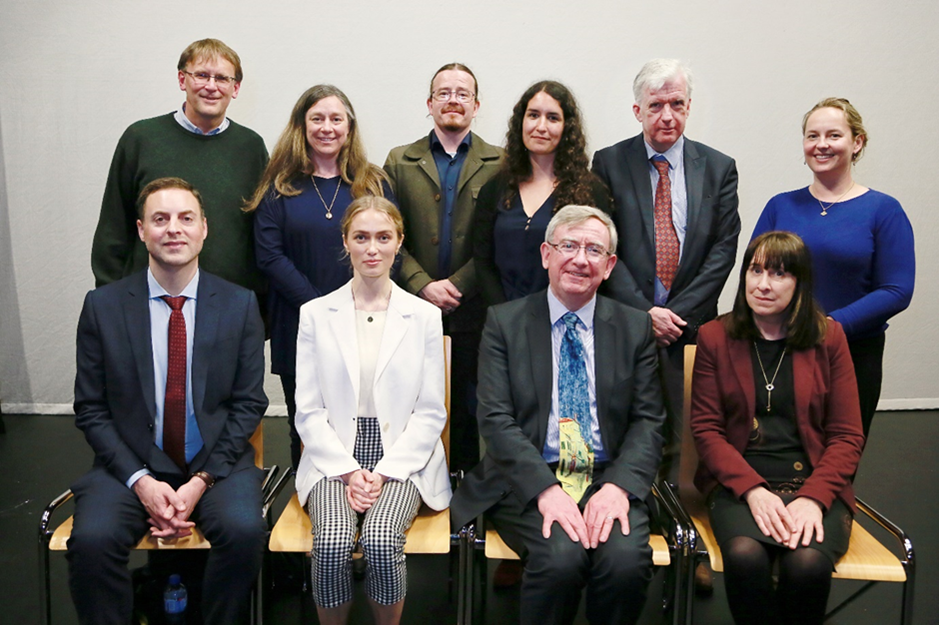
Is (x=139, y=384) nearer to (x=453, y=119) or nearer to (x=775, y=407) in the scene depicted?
(x=453, y=119)

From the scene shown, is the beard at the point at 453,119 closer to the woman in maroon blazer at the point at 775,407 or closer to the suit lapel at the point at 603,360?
the suit lapel at the point at 603,360

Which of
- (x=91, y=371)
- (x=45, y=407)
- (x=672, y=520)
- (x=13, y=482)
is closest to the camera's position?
(x=672, y=520)

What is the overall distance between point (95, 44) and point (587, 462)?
13.1ft

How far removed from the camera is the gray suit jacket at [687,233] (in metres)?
2.88

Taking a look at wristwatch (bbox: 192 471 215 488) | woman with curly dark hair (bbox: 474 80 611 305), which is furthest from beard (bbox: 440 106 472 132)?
wristwatch (bbox: 192 471 215 488)

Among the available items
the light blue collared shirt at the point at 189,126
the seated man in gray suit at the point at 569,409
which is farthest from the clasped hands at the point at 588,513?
the light blue collared shirt at the point at 189,126

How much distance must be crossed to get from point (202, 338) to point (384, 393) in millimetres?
593

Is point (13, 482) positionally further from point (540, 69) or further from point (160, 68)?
point (540, 69)

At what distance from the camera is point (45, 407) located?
507 centimetres

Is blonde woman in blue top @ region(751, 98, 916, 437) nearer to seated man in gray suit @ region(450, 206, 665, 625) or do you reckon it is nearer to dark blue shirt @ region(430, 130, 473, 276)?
seated man in gray suit @ region(450, 206, 665, 625)

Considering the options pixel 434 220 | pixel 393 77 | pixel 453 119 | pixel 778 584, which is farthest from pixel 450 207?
pixel 393 77

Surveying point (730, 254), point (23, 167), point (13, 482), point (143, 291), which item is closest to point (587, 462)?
point (730, 254)

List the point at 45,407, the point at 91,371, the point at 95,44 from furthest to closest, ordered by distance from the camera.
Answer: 1. the point at 45,407
2. the point at 95,44
3. the point at 91,371

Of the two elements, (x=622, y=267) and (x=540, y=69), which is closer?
(x=622, y=267)
